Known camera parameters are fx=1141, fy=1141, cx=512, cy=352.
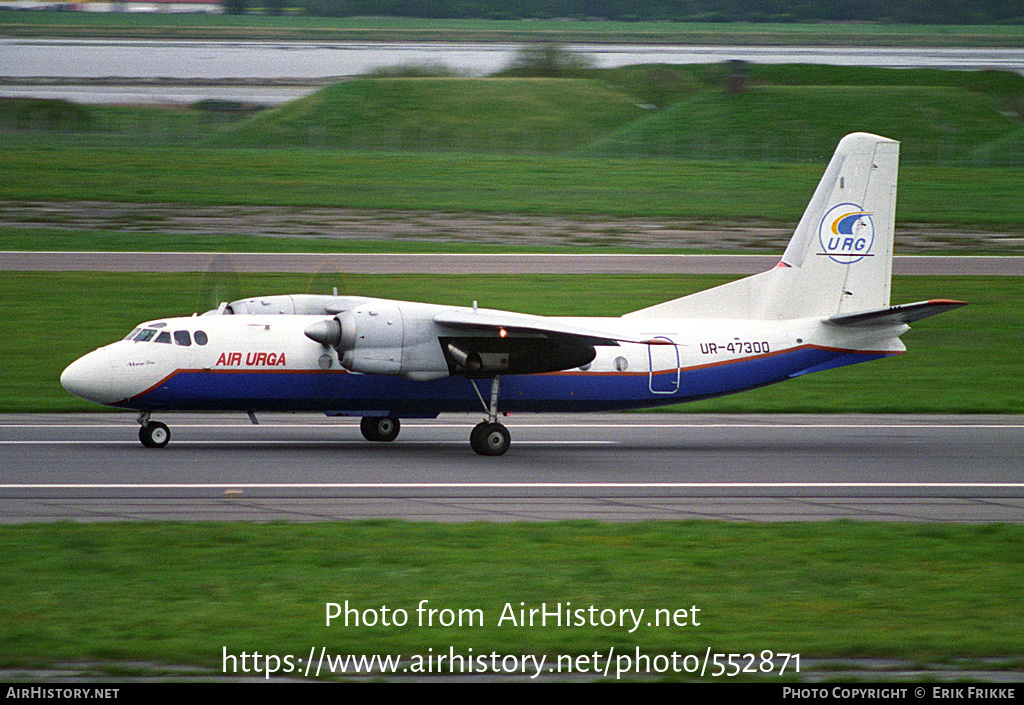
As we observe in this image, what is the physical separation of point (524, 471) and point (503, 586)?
687cm

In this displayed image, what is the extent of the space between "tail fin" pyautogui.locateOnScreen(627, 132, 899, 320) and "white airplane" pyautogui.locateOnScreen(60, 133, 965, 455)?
29mm

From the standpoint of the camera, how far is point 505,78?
82.1 m

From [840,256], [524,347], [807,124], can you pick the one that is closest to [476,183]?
[807,124]

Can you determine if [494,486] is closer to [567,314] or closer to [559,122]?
[567,314]

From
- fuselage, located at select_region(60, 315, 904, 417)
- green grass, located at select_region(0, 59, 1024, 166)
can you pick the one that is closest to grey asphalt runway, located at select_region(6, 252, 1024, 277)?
fuselage, located at select_region(60, 315, 904, 417)

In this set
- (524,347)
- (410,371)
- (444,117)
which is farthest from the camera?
(444,117)

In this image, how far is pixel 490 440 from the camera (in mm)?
20609

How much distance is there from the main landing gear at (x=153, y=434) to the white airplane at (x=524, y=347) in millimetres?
25

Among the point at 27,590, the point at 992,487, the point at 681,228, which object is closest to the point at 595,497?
the point at 992,487

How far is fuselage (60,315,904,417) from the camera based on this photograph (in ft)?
66.6

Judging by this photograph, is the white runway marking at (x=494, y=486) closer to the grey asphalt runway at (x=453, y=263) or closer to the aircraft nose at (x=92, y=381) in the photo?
the aircraft nose at (x=92, y=381)

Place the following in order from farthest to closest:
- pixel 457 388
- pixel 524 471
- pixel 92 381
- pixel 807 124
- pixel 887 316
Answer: pixel 807 124, pixel 887 316, pixel 457 388, pixel 92 381, pixel 524 471

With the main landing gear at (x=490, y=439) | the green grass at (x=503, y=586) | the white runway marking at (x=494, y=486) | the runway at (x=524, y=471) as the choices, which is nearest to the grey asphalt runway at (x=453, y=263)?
the runway at (x=524, y=471)

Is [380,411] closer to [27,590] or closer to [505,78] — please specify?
[27,590]
